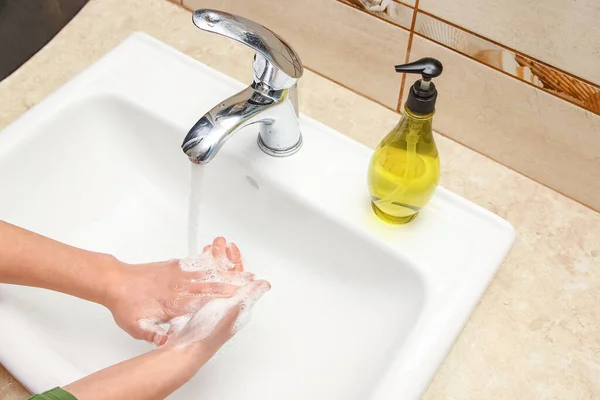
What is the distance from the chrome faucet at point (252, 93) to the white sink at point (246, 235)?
85 mm

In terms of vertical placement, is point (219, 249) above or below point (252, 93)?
below

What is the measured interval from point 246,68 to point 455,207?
1.11 ft

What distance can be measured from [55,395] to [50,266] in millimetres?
183

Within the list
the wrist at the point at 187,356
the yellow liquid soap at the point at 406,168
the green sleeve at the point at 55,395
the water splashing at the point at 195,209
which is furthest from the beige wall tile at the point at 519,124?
the green sleeve at the point at 55,395

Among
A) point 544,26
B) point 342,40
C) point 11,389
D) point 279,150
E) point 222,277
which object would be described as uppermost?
point 544,26

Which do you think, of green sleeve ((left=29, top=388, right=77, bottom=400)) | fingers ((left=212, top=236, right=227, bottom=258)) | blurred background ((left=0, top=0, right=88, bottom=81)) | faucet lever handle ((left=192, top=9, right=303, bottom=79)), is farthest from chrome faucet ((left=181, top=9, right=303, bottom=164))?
blurred background ((left=0, top=0, right=88, bottom=81))

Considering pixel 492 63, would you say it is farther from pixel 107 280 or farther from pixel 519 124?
pixel 107 280

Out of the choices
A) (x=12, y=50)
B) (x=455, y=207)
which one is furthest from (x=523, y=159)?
(x=12, y=50)

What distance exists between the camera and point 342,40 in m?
0.78

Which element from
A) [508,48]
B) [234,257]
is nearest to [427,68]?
[508,48]

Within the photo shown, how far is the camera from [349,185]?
729 millimetres

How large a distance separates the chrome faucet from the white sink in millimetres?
85

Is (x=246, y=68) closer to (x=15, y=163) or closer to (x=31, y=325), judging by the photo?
(x=15, y=163)

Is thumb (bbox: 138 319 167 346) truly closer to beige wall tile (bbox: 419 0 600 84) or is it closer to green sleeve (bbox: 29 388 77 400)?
green sleeve (bbox: 29 388 77 400)
